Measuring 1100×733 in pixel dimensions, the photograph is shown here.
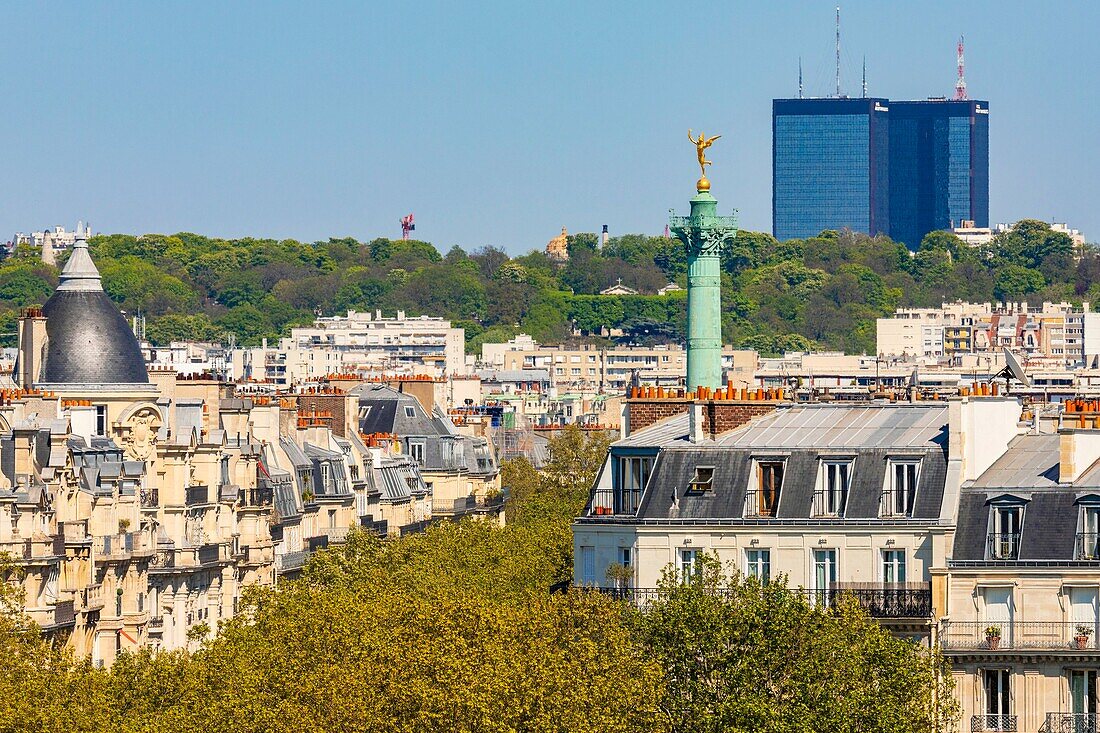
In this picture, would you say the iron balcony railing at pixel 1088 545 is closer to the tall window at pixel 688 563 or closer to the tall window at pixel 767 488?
the tall window at pixel 767 488

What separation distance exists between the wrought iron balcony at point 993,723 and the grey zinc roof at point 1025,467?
A: 13.5 feet

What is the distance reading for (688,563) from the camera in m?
57.2

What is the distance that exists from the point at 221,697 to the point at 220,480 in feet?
95.4

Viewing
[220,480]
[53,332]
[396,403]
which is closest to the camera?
[220,480]

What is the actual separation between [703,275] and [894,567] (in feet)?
230

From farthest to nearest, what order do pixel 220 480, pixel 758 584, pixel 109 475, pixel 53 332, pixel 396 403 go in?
pixel 396 403 < pixel 53 332 < pixel 220 480 < pixel 109 475 < pixel 758 584

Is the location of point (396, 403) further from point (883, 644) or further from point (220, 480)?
point (883, 644)

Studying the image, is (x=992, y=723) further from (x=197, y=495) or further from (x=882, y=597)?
(x=197, y=495)

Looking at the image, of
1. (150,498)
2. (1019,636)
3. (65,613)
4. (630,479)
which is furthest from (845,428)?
(150,498)

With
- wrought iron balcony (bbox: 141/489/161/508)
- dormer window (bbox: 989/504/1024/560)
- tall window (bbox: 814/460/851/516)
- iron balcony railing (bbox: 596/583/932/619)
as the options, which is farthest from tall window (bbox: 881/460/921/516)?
wrought iron balcony (bbox: 141/489/161/508)

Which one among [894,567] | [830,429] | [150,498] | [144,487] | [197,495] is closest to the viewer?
[894,567]

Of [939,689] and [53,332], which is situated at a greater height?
[53,332]

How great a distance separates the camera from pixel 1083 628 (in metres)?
53.5

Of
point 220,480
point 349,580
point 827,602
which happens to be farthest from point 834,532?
point 220,480
